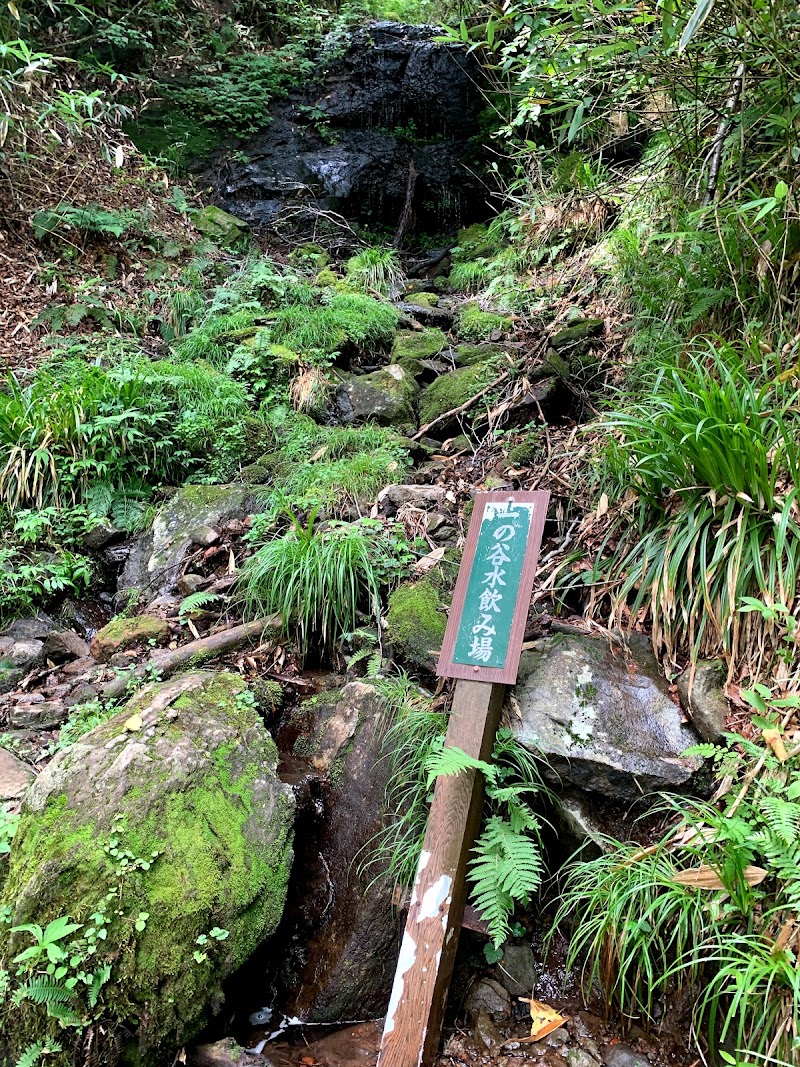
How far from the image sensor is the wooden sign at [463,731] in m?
2.23

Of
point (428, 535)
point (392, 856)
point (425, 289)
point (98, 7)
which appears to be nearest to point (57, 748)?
point (392, 856)

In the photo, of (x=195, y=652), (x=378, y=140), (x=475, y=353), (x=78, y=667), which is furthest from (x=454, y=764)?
(x=378, y=140)

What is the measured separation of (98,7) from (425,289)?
246 inches

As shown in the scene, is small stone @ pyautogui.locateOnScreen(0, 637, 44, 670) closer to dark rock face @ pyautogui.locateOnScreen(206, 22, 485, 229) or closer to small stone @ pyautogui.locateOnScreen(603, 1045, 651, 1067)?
small stone @ pyautogui.locateOnScreen(603, 1045, 651, 1067)

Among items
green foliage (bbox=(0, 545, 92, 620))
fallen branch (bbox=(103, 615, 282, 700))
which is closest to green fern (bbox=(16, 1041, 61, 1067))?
A: fallen branch (bbox=(103, 615, 282, 700))

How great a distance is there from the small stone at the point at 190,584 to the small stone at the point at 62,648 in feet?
2.22

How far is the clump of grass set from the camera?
7615 millimetres

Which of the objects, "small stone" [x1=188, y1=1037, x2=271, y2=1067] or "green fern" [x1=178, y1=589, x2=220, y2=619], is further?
Result: "green fern" [x1=178, y1=589, x2=220, y2=619]

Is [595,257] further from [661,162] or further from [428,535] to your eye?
[428,535]

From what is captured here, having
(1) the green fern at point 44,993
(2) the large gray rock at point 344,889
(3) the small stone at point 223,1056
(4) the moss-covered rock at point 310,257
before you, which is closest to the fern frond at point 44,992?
(1) the green fern at point 44,993

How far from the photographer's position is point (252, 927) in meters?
2.44

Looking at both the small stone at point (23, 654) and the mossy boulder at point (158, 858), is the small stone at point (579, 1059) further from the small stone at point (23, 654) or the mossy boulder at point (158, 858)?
the small stone at point (23, 654)

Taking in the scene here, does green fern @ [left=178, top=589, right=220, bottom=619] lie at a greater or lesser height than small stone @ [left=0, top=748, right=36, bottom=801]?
greater

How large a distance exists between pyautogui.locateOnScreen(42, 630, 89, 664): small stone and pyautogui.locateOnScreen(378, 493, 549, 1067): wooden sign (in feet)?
8.37
